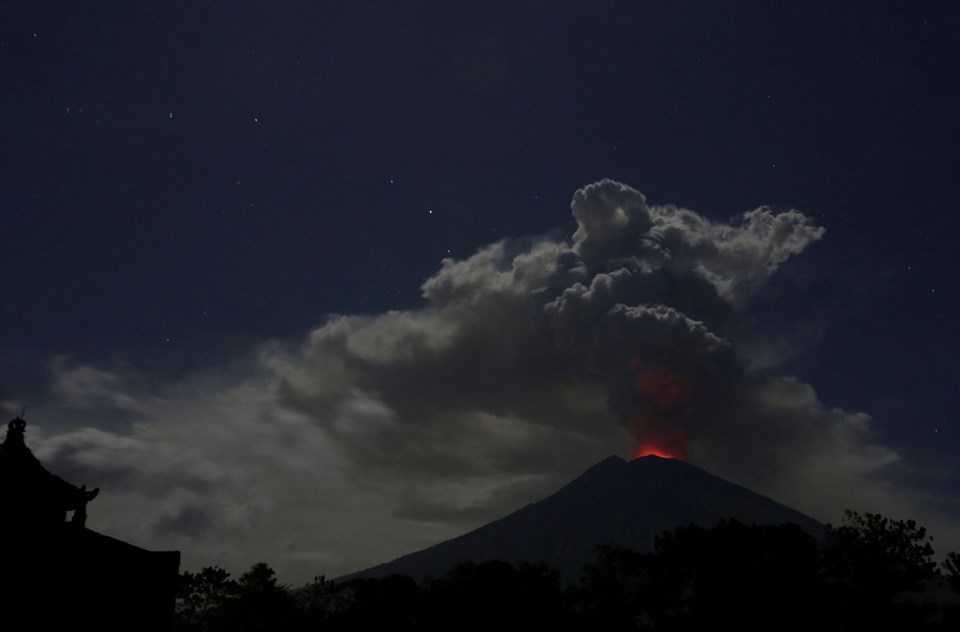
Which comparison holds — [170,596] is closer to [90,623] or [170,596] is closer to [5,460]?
[90,623]

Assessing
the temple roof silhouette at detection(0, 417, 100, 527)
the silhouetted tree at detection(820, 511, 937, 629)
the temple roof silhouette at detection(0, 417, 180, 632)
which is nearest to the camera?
the temple roof silhouette at detection(0, 417, 180, 632)

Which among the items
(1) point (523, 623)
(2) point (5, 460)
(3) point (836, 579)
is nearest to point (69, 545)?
(2) point (5, 460)

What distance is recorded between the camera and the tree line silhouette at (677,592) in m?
54.9

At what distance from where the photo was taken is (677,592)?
216ft

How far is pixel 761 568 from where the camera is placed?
5941 cm

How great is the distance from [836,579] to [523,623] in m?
Answer: 22.9

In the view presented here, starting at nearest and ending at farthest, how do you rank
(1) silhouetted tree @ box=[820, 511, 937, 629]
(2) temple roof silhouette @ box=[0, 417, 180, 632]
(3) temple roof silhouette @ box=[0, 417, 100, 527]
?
1. (2) temple roof silhouette @ box=[0, 417, 180, 632]
2. (3) temple roof silhouette @ box=[0, 417, 100, 527]
3. (1) silhouetted tree @ box=[820, 511, 937, 629]

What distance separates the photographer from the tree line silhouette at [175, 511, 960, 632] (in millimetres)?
54875

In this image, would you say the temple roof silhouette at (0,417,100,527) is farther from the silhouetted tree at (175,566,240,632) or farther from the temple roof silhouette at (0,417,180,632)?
the silhouetted tree at (175,566,240,632)

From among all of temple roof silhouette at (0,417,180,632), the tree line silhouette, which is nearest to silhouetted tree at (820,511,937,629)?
the tree line silhouette

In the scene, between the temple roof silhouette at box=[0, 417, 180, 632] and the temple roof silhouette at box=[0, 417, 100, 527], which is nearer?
the temple roof silhouette at box=[0, 417, 180, 632]

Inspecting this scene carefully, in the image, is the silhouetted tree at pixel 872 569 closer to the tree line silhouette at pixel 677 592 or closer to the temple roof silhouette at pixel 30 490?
the tree line silhouette at pixel 677 592

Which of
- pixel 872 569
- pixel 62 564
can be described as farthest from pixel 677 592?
pixel 62 564

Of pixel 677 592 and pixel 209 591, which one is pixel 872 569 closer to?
pixel 677 592
